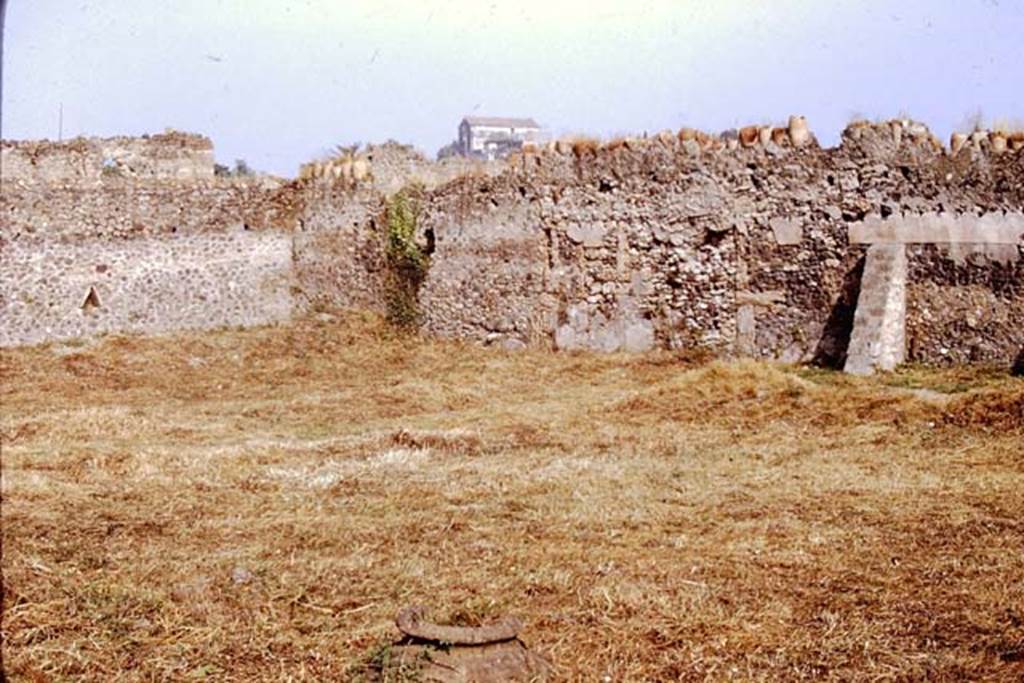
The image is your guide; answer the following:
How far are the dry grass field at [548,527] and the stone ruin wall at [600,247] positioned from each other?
52.0 inches

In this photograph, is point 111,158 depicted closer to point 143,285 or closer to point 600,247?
point 143,285

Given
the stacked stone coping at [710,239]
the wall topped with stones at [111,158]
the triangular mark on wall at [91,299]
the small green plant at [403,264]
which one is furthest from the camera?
the wall topped with stones at [111,158]

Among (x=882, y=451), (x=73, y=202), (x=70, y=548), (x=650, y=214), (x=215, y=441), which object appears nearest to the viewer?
(x=70, y=548)

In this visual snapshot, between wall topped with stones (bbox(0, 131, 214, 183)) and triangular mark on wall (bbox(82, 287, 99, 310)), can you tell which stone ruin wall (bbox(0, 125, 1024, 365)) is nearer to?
triangular mark on wall (bbox(82, 287, 99, 310))

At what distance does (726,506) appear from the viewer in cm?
704

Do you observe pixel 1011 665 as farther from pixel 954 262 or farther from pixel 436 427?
pixel 954 262

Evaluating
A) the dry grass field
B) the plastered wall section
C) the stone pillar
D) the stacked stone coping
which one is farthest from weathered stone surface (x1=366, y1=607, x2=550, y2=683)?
the plastered wall section

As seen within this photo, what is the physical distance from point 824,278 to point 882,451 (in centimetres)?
505

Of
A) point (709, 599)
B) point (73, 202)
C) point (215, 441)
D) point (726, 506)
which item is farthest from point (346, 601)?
point (73, 202)

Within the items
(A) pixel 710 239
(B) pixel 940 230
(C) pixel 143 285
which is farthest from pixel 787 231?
(C) pixel 143 285

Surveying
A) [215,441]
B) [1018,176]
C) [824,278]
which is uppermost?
[1018,176]

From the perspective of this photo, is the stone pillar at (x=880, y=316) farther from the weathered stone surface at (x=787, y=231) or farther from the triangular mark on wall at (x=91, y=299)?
the triangular mark on wall at (x=91, y=299)

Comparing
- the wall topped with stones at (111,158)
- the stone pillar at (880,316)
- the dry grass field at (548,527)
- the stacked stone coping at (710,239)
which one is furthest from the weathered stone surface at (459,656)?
the wall topped with stones at (111,158)

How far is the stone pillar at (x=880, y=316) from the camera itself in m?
12.0
